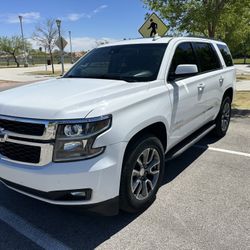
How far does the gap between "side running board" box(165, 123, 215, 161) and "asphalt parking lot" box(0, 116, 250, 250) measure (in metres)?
0.43

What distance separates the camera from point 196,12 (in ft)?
30.9

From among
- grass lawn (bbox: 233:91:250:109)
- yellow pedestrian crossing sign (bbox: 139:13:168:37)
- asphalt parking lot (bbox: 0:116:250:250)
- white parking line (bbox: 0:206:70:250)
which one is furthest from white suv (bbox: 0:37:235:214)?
grass lawn (bbox: 233:91:250:109)

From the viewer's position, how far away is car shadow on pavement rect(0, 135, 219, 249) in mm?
3035

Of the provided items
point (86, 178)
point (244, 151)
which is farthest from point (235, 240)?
point (244, 151)

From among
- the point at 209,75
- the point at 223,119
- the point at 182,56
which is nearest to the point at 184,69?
the point at 182,56

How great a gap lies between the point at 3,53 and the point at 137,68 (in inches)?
2980

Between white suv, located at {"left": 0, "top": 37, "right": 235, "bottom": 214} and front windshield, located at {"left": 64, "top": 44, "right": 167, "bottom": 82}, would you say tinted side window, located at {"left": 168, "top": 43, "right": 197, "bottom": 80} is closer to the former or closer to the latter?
white suv, located at {"left": 0, "top": 37, "right": 235, "bottom": 214}

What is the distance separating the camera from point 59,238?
3047mm

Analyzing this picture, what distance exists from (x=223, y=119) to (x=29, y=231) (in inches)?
174

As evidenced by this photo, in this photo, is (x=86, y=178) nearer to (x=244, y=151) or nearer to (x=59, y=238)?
(x=59, y=238)

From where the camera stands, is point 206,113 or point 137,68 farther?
point 206,113

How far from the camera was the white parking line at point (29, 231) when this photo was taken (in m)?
2.93

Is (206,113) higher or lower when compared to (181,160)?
higher

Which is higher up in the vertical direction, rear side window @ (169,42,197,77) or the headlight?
rear side window @ (169,42,197,77)
